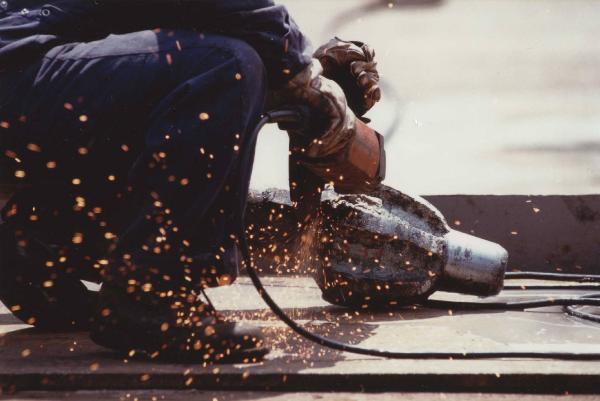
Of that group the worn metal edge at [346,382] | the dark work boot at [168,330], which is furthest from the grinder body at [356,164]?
the worn metal edge at [346,382]

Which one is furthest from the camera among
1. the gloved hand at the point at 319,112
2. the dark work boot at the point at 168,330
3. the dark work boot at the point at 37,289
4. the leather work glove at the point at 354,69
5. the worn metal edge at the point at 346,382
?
the leather work glove at the point at 354,69

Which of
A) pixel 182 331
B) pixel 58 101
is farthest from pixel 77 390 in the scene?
pixel 58 101

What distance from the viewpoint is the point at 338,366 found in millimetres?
1438

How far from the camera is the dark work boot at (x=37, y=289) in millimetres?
1934

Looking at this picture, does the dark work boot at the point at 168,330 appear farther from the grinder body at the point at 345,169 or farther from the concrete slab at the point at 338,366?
the grinder body at the point at 345,169

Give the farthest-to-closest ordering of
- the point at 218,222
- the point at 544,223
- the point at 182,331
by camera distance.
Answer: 1. the point at 544,223
2. the point at 218,222
3. the point at 182,331

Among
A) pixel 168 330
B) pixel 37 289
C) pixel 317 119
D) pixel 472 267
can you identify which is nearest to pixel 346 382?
pixel 168 330

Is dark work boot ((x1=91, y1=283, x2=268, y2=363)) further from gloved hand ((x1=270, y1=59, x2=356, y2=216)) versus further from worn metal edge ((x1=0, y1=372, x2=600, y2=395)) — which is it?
gloved hand ((x1=270, y1=59, x2=356, y2=216))

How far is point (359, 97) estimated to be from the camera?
219cm

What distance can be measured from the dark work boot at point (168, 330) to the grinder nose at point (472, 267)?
3.17ft

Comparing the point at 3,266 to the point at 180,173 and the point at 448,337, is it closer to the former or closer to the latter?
the point at 180,173

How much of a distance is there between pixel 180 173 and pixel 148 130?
116mm

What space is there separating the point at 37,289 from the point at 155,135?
617 millimetres

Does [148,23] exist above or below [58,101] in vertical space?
above
